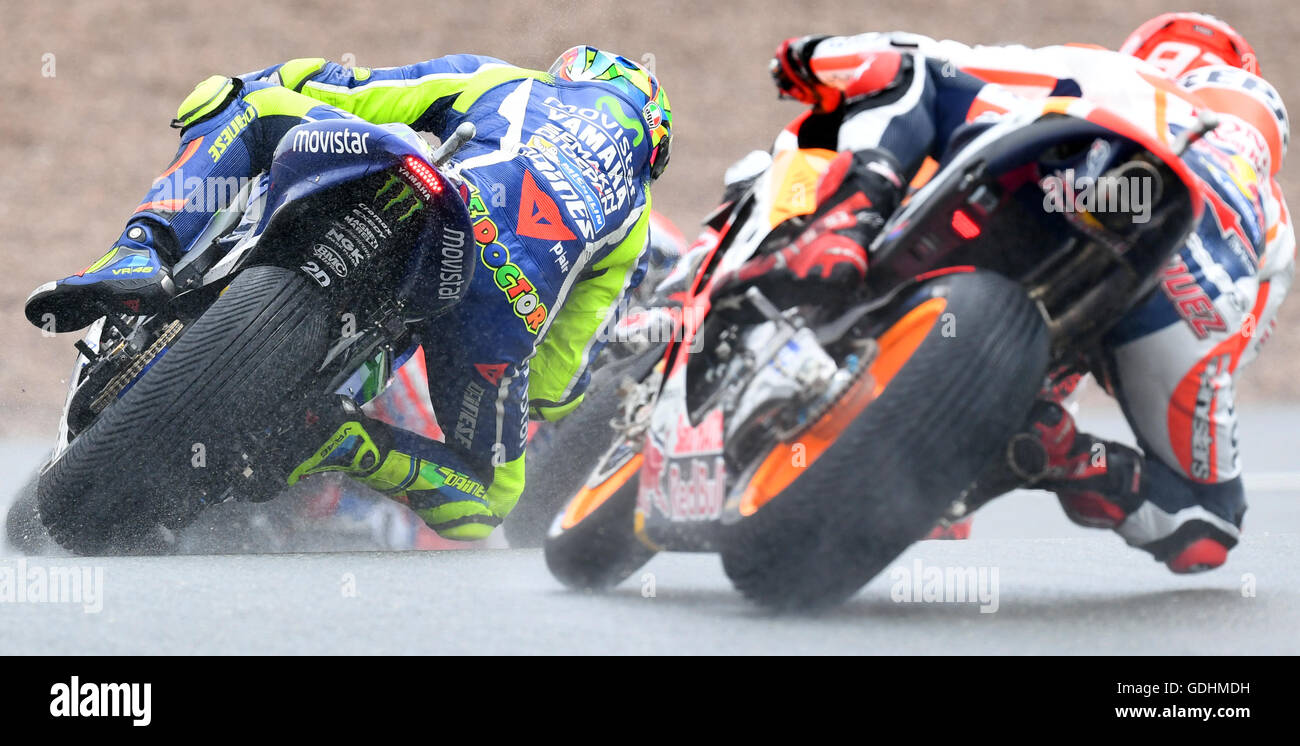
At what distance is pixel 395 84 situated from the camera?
4.08m

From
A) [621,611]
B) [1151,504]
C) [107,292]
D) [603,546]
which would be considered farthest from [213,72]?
[1151,504]

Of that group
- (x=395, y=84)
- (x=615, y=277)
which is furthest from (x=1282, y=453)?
(x=395, y=84)

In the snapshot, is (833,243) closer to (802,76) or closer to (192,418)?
(802,76)

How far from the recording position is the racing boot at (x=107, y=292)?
3369mm

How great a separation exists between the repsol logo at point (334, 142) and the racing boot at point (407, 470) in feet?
1.81

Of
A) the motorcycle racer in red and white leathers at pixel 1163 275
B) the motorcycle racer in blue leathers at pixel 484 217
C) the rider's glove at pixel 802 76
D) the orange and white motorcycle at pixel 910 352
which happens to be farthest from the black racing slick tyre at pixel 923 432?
the motorcycle racer in blue leathers at pixel 484 217

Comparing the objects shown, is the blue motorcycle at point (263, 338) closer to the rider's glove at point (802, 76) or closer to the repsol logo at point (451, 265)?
the repsol logo at point (451, 265)

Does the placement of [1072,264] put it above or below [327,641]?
above

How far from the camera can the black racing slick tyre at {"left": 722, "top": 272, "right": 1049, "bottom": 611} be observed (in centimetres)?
228

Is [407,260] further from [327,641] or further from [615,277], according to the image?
[327,641]

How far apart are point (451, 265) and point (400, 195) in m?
0.19
